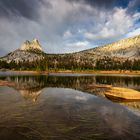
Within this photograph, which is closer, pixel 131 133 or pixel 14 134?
pixel 14 134

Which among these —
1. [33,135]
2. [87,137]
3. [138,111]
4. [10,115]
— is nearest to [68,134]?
[87,137]

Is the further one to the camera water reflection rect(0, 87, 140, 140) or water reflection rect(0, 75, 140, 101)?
water reflection rect(0, 75, 140, 101)

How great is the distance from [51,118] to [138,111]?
1462 centimetres

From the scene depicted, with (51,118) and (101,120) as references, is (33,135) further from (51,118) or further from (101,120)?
(101,120)

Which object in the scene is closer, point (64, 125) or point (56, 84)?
point (64, 125)

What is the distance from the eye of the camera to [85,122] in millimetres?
23344

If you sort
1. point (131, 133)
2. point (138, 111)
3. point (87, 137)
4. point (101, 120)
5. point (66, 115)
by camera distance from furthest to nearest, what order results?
point (138, 111), point (66, 115), point (101, 120), point (131, 133), point (87, 137)

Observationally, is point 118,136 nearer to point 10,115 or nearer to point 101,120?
point 101,120

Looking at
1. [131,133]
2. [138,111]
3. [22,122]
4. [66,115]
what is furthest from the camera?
[138,111]

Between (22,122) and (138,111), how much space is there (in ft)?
60.5

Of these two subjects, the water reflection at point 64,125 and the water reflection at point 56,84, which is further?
the water reflection at point 56,84

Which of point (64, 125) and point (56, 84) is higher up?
point (56, 84)

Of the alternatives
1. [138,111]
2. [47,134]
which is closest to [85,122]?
[47,134]

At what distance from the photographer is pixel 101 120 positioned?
24594mm
